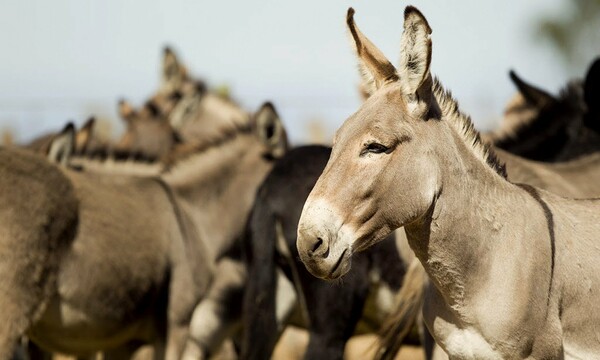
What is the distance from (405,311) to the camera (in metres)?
5.90

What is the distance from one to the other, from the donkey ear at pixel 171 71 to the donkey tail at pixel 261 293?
7.12 metres

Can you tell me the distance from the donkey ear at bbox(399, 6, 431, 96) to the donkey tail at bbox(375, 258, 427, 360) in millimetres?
1832

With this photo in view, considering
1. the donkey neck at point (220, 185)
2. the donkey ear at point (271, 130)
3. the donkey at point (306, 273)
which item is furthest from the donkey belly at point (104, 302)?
the donkey ear at point (271, 130)

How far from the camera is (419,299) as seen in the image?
19.3 feet

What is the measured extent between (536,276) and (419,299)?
6.01ft

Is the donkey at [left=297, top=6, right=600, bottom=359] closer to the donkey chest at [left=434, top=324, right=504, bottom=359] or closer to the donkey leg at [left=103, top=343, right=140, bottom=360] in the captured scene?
the donkey chest at [left=434, top=324, right=504, bottom=359]

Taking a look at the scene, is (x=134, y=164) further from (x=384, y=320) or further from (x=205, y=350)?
(x=384, y=320)

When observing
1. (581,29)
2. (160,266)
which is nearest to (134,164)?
(160,266)

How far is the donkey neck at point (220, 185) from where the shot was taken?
327 inches

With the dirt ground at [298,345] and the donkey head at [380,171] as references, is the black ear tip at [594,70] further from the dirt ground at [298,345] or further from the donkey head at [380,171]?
the donkey head at [380,171]

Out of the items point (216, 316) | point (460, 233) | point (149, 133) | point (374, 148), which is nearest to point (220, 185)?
point (216, 316)

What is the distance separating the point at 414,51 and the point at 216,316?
4.23 m

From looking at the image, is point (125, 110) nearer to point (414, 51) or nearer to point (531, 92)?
point (531, 92)

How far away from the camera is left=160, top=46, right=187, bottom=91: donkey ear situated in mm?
13375
